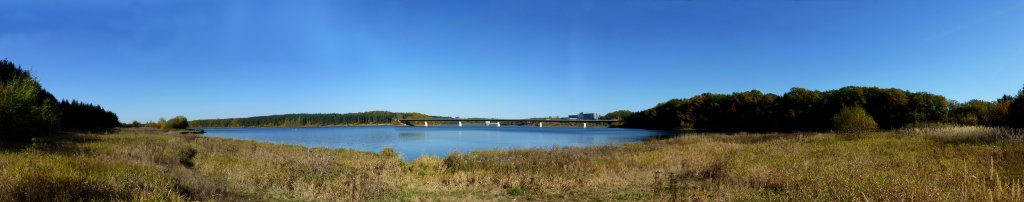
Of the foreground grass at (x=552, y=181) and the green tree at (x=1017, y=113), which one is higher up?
the green tree at (x=1017, y=113)

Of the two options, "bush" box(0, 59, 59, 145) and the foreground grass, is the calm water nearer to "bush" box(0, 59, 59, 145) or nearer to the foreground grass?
the foreground grass

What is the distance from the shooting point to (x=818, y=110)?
87500mm

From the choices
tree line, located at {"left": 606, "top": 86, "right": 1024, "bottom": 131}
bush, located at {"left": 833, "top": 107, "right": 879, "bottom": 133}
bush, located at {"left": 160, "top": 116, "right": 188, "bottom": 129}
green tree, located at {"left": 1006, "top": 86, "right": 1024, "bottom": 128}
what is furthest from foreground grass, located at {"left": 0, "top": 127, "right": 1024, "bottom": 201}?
bush, located at {"left": 160, "top": 116, "right": 188, "bottom": 129}

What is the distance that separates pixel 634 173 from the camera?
45.5 feet

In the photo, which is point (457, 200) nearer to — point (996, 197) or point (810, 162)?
point (996, 197)

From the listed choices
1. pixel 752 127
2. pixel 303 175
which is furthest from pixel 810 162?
pixel 752 127

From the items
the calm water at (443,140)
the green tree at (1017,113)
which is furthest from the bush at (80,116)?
the green tree at (1017,113)

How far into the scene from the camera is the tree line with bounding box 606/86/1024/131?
5988 centimetres

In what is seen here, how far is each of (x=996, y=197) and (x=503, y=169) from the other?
36.9 feet

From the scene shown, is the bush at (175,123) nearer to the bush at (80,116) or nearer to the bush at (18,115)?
the bush at (80,116)

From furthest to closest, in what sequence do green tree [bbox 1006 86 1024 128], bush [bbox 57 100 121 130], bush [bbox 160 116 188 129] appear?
bush [bbox 160 116 188 129]
bush [bbox 57 100 121 130]
green tree [bbox 1006 86 1024 128]

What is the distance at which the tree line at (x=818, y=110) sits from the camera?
59.9 meters

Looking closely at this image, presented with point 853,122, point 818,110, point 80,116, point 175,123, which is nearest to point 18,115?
point 853,122

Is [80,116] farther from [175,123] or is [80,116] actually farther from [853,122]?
[853,122]
